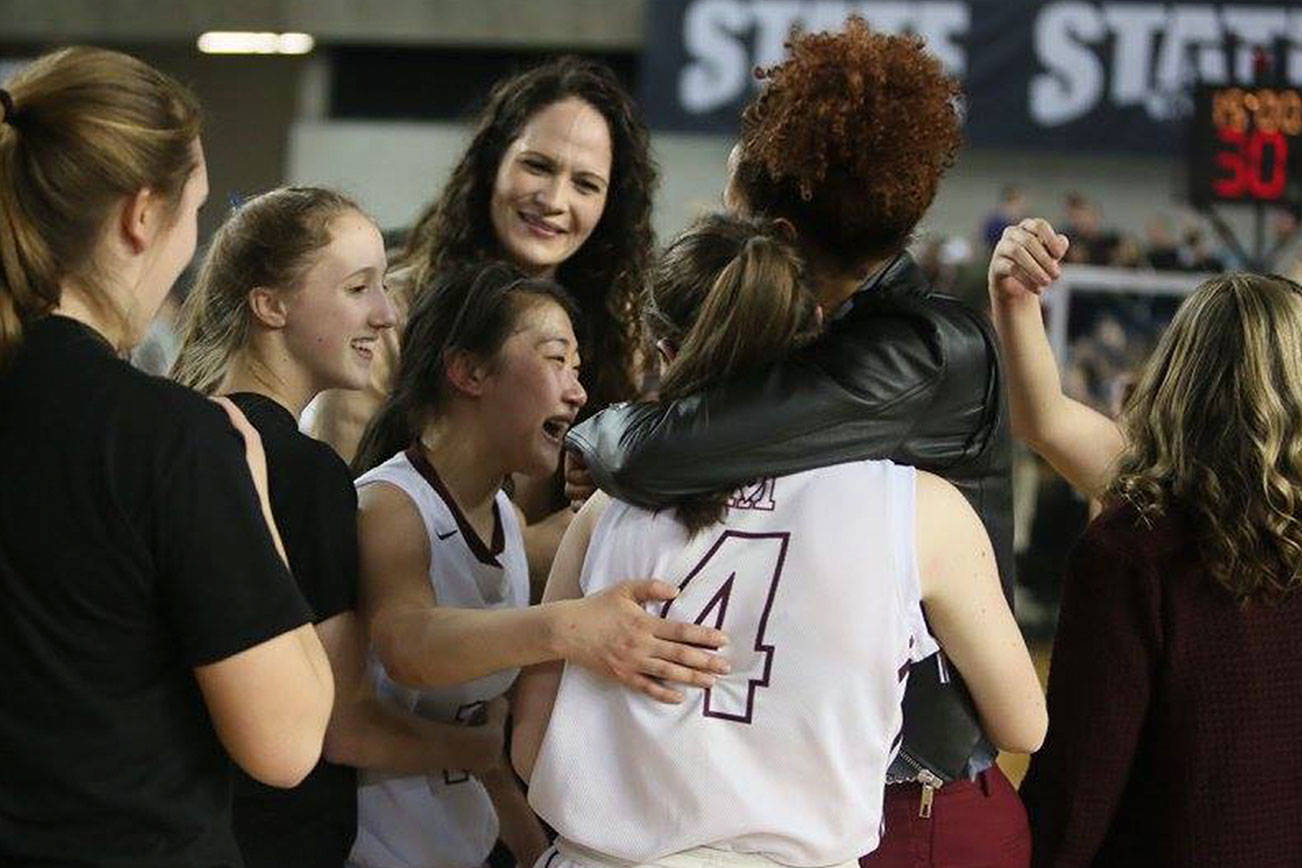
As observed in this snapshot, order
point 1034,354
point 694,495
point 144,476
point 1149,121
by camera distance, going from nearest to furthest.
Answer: point 144,476, point 694,495, point 1034,354, point 1149,121

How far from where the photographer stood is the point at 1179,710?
251 cm

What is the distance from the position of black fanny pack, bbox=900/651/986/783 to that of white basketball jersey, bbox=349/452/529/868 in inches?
24.3

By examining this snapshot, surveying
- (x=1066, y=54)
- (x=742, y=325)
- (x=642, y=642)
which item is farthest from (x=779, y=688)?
(x=1066, y=54)

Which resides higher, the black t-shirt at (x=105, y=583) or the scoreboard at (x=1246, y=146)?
the black t-shirt at (x=105, y=583)

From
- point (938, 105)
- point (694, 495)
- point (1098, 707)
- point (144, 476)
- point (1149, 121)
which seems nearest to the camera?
point (144, 476)

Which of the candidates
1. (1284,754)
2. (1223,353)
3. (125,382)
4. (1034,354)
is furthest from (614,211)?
(125,382)

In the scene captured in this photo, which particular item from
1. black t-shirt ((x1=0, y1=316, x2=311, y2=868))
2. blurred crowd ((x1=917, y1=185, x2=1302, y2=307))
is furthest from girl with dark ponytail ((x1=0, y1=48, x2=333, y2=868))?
blurred crowd ((x1=917, y1=185, x2=1302, y2=307))

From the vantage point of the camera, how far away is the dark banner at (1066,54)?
14.3m

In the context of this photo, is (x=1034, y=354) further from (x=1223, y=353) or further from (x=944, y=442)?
(x=944, y=442)

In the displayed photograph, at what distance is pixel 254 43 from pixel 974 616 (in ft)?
48.7

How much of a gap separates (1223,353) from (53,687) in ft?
4.97

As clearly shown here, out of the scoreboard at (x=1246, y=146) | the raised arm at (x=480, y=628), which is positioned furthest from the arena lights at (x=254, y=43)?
the raised arm at (x=480, y=628)

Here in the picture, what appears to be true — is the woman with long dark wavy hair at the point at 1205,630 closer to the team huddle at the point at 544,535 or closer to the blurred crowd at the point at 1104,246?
the team huddle at the point at 544,535

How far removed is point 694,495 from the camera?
210 cm
